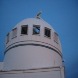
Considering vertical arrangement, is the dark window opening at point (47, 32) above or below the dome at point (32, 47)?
above

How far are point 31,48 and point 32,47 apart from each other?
165mm

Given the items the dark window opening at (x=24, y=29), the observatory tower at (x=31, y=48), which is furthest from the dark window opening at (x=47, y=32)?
the dark window opening at (x=24, y=29)

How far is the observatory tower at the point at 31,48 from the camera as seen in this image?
23328mm

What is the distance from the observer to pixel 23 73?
20.8 metres

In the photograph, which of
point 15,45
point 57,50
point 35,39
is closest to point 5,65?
point 15,45

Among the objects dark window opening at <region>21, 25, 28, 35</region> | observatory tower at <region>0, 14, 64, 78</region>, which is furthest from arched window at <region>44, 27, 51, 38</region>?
dark window opening at <region>21, 25, 28, 35</region>

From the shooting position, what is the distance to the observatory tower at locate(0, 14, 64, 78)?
2333 cm

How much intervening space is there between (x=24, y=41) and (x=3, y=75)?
477 cm

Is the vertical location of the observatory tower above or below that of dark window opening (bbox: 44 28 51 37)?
below

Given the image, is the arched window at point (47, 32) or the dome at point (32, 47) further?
the arched window at point (47, 32)

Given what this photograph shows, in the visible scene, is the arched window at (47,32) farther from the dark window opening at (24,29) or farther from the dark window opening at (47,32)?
the dark window opening at (24,29)

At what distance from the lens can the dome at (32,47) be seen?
76.8 feet

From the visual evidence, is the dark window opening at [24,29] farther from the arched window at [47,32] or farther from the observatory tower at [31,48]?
the arched window at [47,32]

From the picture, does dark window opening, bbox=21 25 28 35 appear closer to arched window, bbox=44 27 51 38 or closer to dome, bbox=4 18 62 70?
dome, bbox=4 18 62 70
